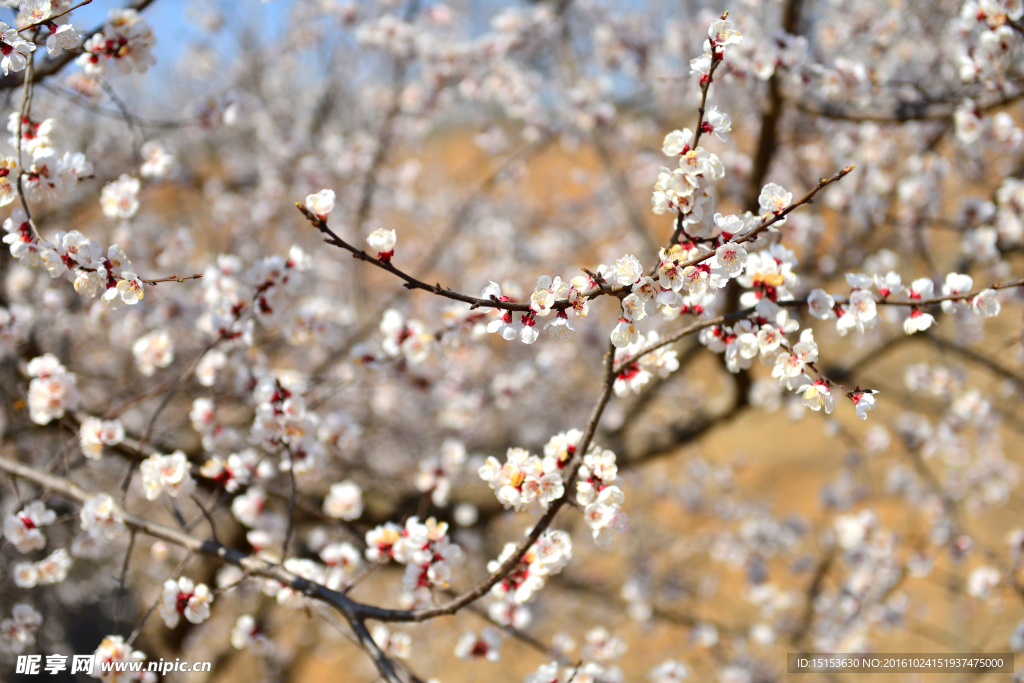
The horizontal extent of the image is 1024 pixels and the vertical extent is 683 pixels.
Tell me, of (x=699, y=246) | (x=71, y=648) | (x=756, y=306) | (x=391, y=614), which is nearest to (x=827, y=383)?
(x=756, y=306)

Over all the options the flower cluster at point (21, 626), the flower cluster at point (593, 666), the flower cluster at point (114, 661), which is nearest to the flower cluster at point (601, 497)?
the flower cluster at point (593, 666)

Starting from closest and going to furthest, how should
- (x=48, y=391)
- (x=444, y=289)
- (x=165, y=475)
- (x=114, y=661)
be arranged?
(x=444, y=289) → (x=114, y=661) → (x=165, y=475) → (x=48, y=391)

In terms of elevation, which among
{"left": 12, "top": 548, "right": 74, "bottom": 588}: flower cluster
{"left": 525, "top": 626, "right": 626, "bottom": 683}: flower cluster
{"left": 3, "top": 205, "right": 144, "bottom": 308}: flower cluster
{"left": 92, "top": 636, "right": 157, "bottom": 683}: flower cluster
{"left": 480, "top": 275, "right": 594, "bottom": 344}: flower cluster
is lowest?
{"left": 525, "top": 626, "right": 626, "bottom": 683}: flower cluster

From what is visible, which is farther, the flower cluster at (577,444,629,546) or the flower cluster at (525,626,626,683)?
the flower cluster at (525,626,626,683)

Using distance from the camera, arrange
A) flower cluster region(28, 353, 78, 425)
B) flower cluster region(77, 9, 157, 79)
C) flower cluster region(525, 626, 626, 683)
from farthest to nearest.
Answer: flower cluster region(28, 353, 78, 425), flower cluster region(77, 9, 157, 79), flower cluster region(525, 626, 626, 683)

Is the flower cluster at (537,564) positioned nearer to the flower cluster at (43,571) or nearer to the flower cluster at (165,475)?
the flower cluster at (165,475)

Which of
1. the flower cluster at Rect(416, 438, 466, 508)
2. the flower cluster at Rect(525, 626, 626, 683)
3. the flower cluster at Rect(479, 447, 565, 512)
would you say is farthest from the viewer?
the flower cluster at Rect(416, 438, 466, 508)

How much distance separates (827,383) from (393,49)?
3641 mm

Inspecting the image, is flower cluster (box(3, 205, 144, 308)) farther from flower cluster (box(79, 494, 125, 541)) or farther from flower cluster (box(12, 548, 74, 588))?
flower cluster (box(12, 548, 74, 588))

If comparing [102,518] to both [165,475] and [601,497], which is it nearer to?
[165,475]

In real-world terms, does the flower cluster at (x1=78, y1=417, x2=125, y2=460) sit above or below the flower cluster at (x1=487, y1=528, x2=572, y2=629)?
above

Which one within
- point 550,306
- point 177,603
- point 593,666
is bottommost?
point 593,666

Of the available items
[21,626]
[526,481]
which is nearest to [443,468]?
[526,481]

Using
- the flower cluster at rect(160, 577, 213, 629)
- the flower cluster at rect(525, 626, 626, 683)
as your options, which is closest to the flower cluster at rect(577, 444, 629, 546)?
the flower cluster at rect(525, 626, 626, 683)
